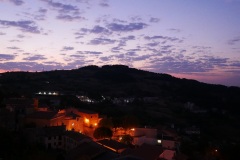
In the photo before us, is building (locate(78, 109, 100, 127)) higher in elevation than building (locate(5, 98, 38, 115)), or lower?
lower

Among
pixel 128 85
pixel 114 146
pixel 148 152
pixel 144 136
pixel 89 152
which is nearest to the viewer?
pixel 89 152

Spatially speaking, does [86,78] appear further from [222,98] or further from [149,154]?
[149,154]

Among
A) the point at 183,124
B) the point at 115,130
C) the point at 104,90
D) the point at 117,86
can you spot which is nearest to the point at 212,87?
the point at 117,86

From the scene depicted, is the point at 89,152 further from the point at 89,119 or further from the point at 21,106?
the point at 89,119

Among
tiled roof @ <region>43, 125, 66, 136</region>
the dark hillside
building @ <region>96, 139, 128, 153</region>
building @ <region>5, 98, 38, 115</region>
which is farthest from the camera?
the dark hillside

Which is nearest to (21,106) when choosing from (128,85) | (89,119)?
(89,119)

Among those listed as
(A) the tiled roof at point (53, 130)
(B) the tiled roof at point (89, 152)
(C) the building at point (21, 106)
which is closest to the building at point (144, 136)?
(A) the tiled roof at point (53, 130)

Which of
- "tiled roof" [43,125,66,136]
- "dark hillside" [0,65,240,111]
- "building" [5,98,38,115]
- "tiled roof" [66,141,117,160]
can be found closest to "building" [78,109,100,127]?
"building" [5,98,38,115]

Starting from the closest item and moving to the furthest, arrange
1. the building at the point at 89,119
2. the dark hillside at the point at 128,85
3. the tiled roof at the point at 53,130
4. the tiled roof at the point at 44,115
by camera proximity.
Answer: the tiled roof at the point at 53,130 → the tiled roof at the point at 44,115 → the building at the point at 89,119 → the dark hillside at the point at 128,85

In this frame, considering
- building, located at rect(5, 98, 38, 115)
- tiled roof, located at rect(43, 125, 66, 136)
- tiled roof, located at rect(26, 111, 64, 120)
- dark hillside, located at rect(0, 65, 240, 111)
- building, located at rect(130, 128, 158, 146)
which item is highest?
dark hillside, located at rect(0, 65, 240, 111)

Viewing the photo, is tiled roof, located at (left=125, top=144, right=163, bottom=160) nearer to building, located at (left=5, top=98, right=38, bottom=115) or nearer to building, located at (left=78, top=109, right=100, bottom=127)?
building, located at (left=78, top=109, right=100, bottom=127)

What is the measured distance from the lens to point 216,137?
59.9 m

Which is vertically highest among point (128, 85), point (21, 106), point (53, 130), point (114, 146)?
point (128, 85)

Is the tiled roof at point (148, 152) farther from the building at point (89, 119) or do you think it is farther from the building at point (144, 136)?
the building at point (89, 119)
